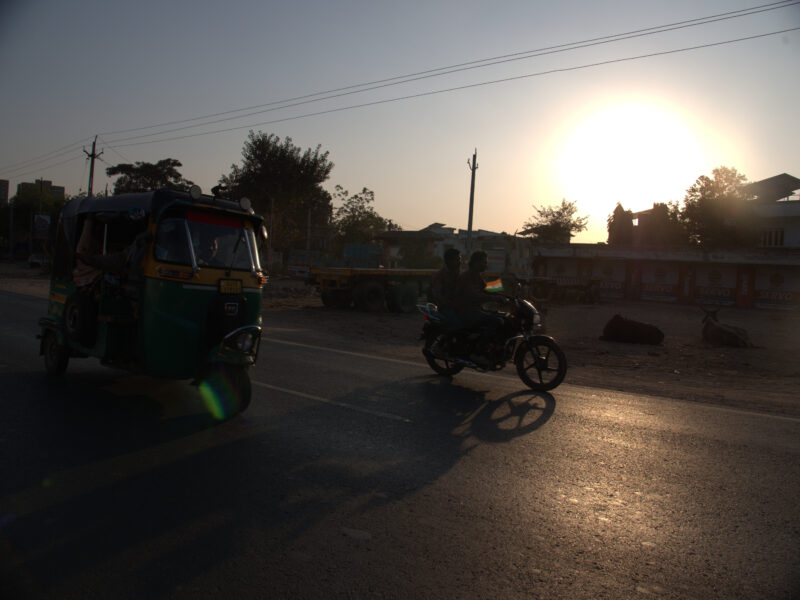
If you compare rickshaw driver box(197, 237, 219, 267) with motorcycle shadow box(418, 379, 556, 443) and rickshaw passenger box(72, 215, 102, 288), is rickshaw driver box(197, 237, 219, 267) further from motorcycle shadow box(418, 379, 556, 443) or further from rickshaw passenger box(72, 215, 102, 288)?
motorcycle shadow box(418, 379, 556, 443)

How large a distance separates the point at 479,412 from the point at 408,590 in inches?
150

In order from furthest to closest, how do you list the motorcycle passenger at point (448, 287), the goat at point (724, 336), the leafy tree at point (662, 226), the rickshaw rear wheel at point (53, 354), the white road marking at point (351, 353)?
1. the leafy tree at point (662, 226)
2. the goat at point (724, 336)
3. the white road marking at point (351, 353)
4. the motorcycle passenger at point (448, 287)
5. the rickshaw rear wheel at point (53, 354)

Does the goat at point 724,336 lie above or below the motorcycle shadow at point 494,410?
above

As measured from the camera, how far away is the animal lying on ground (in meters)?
15.6

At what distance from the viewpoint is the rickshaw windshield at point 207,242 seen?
6.04 meters

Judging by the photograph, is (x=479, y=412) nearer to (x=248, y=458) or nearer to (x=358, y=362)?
(x=248, y=458)

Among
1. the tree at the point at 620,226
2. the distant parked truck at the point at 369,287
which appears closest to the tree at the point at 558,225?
the tree at the point at 620,226

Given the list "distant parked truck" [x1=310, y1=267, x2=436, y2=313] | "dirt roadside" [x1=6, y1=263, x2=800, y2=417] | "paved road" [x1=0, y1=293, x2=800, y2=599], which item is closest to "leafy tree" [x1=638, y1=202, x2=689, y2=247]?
"dirt roadside" [x1=6, y1=263, x2=800, y2=417]

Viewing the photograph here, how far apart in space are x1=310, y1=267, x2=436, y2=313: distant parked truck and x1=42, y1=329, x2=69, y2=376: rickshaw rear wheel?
13.5m

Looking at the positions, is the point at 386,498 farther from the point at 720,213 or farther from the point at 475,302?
the point at 720,213

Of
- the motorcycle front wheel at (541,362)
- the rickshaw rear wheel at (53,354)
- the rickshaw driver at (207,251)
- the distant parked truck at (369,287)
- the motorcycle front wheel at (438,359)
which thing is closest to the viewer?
the rickshaw driver at (207,251)

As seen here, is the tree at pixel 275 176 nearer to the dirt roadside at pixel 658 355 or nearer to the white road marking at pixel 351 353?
the dirt roadside at pixel 658 355

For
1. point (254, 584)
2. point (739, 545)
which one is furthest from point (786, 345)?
point (254, 584)

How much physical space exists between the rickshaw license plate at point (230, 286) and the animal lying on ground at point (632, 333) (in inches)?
483
